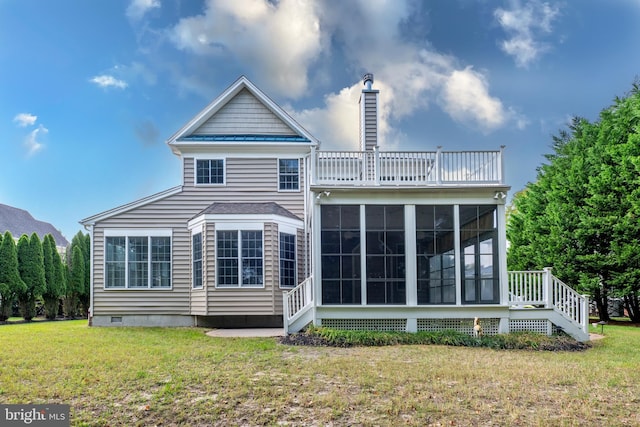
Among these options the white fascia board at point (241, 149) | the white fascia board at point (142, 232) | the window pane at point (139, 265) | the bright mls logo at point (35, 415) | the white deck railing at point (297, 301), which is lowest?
the bright mls logo at point (35, 415)

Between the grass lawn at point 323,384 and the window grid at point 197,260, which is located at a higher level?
the window grid at point 197,260

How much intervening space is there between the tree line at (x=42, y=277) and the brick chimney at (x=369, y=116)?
1646 cm

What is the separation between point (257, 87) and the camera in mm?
16031

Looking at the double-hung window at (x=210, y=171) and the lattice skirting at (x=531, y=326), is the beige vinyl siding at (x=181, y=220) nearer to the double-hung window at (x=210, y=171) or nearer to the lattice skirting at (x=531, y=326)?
the double-hung window at (x=210, y=171)

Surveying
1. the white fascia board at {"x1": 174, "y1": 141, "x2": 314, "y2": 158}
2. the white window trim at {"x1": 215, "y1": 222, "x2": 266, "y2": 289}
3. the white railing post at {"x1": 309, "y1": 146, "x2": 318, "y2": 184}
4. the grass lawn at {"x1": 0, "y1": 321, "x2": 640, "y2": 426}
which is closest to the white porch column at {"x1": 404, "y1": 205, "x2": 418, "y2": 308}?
the grass lawn at {"x1": 0, "y1": 321, "x2": 640, "y2": 426}

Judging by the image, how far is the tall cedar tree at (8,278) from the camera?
1988 cm

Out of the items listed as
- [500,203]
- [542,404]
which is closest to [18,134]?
[500,203]

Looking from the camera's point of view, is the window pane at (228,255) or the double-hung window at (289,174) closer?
the window pane at (228,255)

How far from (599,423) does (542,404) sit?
2.40 ft

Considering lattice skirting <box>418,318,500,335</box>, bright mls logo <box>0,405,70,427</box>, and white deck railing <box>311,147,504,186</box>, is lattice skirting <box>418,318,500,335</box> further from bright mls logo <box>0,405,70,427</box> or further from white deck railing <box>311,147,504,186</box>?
bright mls logo <box>0,405,70,427</box>

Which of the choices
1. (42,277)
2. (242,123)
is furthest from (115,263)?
(42,277)

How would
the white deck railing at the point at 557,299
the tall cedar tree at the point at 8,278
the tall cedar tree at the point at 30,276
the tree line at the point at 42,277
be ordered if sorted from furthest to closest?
the tall cedar tree at the point at 30,276 → the tree line at the point at 42,277 → the tall cedar tree at the point at 8,278 → the white deck railing at the point at 557,299

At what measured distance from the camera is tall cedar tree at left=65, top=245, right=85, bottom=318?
2361 centimetres

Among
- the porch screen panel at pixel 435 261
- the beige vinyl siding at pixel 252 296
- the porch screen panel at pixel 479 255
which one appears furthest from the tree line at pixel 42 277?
the porch screen panel at pixel 479 255
